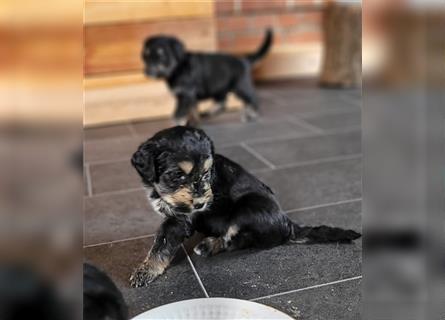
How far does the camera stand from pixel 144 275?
5.09ft

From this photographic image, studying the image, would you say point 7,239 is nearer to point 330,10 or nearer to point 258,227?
point 258,227

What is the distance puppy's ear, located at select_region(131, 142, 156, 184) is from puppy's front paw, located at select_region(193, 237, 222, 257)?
0.41 m

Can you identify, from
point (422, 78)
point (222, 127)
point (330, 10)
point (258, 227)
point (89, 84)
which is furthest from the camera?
point (330, 10)

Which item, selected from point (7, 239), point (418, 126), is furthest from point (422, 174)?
point (7, 239)

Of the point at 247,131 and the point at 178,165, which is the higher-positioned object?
the point at 178,165

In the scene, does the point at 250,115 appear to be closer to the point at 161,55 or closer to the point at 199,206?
the point at 161,55

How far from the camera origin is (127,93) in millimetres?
4109

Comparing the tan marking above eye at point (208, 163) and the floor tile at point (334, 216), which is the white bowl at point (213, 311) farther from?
the floor tile at point (334, 216)

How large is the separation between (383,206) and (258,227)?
2.95 feet

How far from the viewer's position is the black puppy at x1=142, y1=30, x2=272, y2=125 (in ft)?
11.3

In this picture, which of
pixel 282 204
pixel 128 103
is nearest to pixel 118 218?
pixel 282 204

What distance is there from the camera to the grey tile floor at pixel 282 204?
1487mm

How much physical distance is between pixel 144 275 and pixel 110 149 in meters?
1.82

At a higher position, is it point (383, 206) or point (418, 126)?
point (418, 126)
